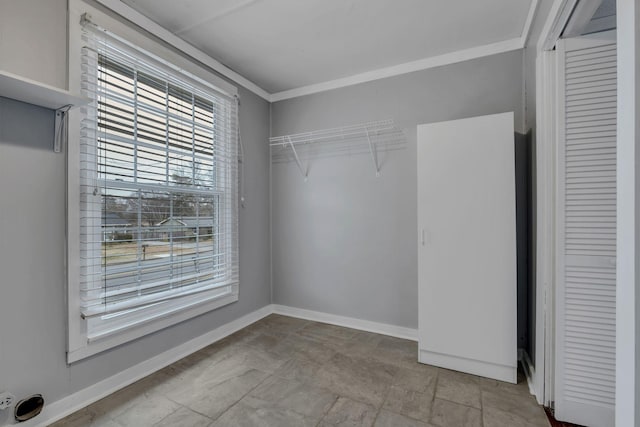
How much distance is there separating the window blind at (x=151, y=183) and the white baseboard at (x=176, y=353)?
386mm

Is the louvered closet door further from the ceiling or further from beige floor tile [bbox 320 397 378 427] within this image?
beige floor tile [bbox 320 397 378 427]

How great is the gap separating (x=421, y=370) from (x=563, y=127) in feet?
5.93

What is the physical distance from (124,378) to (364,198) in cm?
235

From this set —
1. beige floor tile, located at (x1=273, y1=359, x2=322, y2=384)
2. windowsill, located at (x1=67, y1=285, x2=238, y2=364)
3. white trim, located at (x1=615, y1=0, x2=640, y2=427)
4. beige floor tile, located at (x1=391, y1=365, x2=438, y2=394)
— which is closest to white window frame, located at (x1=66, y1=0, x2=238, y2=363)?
windowsill, located at (x1=67, y1=285, x2=238, y2=364)

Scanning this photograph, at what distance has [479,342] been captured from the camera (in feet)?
6.73

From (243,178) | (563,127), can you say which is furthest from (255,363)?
(563,127)

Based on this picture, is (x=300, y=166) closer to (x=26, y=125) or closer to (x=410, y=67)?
(x=410, y=67)

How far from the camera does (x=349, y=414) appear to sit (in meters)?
1.70

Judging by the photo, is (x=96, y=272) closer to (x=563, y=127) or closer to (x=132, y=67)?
(x=132, y=67)

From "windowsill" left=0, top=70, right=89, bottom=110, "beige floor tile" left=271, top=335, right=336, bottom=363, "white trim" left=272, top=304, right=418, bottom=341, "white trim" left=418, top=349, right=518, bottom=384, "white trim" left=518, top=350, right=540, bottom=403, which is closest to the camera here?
"windowsill" left=0, top=70, right=89, bottom=110

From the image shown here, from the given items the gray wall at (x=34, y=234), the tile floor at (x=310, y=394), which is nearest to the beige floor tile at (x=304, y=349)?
the tile floor at (x=310, y=394)

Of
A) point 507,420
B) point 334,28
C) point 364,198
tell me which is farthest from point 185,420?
point 334,28

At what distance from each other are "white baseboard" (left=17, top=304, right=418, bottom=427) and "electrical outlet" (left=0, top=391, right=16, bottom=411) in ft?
0.46

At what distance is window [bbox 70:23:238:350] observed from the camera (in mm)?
1801
